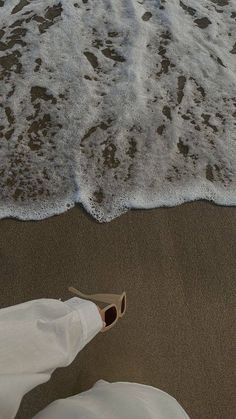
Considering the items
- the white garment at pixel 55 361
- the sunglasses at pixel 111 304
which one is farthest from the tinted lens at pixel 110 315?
the white garment at pixel 55 361

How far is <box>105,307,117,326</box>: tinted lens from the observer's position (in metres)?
1.11

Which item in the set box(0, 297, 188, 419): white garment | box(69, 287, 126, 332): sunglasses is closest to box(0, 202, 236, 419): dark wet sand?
box(69, 287, 126, 332): sunglasses

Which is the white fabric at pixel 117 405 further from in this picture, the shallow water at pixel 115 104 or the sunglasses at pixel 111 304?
the shallow water at pixel 115 104

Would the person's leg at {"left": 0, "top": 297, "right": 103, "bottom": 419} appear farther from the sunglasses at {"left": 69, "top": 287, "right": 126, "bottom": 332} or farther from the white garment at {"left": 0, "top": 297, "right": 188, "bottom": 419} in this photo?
the sunglasses at {"left": 69, "top": 287, "right": 126, "bottom": 332}

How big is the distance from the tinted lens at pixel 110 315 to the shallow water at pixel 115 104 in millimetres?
351

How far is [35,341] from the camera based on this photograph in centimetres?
80

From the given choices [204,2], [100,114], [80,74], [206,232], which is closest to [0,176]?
[100,114]

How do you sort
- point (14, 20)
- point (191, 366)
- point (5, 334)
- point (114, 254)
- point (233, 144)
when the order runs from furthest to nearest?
1. point (14, 20)
2. point (233, 144)
3. point (114, 254)
4. point (191, 366)
5. point (5, 334)

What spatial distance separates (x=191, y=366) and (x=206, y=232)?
391 mm

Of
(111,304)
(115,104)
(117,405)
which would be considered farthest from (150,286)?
(115,104)

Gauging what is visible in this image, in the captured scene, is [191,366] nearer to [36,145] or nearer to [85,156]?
[85,156]

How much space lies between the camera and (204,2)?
2.04m

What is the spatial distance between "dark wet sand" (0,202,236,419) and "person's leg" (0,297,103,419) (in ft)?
0.85

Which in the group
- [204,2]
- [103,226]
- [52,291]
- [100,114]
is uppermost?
[204,2]
